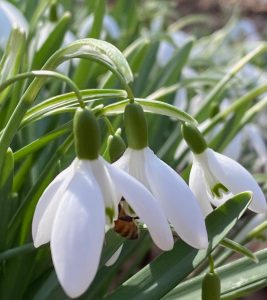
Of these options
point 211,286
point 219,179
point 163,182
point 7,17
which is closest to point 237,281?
point 211,286

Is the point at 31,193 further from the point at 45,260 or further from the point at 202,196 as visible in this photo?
the point at 202,196

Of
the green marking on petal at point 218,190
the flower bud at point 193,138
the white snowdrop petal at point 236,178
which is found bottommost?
the green marking on petal at point 218,190

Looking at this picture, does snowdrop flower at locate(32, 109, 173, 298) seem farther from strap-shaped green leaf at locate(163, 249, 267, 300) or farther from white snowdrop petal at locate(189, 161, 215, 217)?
strap-shaped green leaf at locate(163, 249, 267, 300)

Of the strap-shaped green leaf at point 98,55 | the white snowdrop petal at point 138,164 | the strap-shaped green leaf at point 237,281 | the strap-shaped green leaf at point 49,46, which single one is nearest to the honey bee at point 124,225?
the white snowdrop petal at point 138,164

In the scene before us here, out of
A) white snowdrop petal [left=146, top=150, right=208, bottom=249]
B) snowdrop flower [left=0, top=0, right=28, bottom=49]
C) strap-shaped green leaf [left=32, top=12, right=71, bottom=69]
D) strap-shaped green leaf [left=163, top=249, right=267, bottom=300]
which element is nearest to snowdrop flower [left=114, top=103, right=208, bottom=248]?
white snowdrop petal [left=146, top=150, right=208, bottom=249]

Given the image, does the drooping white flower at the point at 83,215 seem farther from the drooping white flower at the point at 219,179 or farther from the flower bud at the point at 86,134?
the drooping white flower at the point at 219,179

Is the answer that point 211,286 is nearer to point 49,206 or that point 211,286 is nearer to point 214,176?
point 214,176
